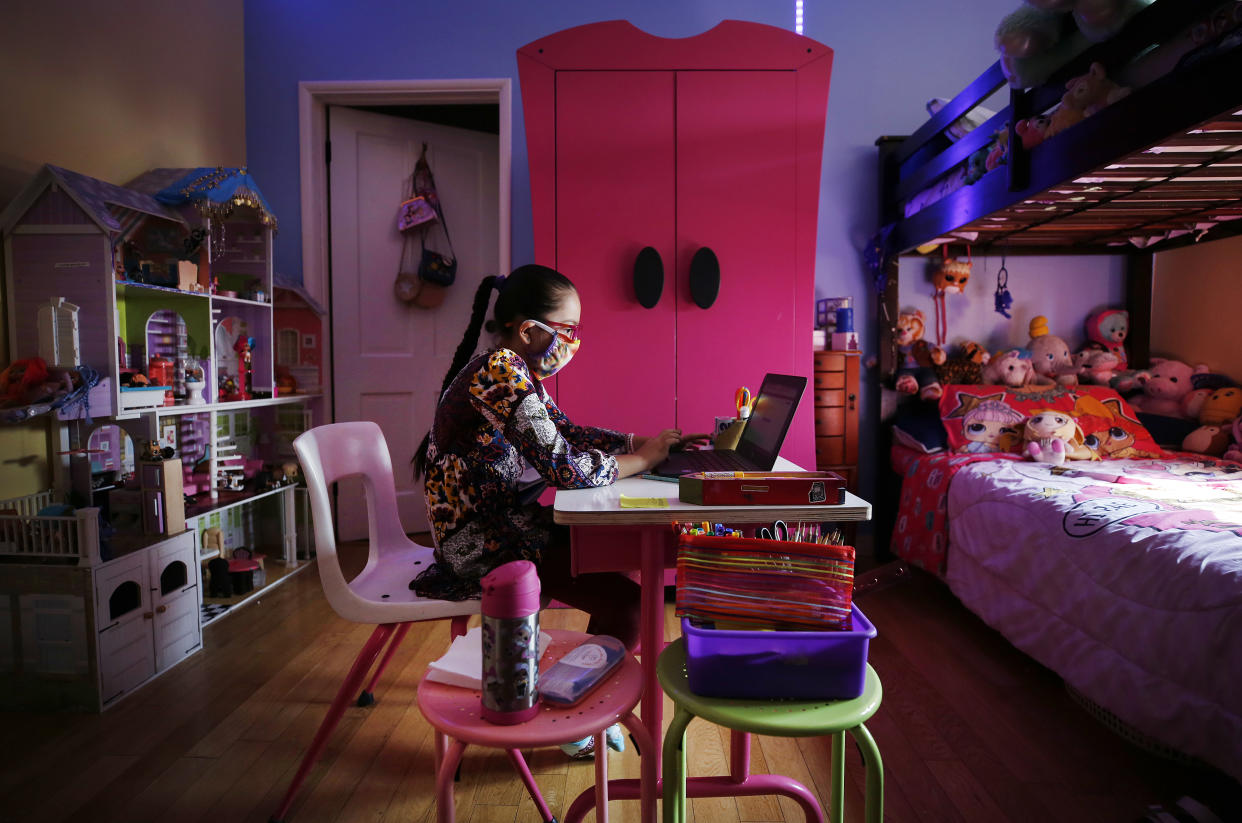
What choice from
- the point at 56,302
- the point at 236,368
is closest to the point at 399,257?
the point at 236,368

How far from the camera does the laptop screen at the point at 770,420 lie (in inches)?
55.2

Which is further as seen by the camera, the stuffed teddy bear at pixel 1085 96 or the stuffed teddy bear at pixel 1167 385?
the stuffed teddy bear at pixel 1167 385

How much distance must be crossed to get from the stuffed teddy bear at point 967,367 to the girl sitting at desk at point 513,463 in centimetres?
224

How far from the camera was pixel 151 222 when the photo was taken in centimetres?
248

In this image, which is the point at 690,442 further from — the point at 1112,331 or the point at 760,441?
the point at 1112,331

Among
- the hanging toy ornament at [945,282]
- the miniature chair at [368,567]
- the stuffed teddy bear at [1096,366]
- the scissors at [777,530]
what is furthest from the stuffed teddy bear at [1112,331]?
the miniature chair at [368,567]

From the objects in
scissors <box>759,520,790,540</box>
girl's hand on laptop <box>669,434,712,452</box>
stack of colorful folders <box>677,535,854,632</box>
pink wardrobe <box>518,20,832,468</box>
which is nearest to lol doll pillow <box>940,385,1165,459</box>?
pink wardrobe <box>518,20,832,468</box>

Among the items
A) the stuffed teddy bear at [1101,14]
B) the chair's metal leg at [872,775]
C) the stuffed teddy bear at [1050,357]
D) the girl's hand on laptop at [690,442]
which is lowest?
the chair's metal leg at [872,775]

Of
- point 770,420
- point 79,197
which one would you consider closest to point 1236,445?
point 770,420

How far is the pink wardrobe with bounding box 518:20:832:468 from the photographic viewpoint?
278 cm

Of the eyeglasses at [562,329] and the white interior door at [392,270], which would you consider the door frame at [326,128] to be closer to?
the white interior door at [392,270]

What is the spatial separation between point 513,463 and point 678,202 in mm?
1695

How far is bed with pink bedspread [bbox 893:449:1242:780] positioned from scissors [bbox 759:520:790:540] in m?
0.95

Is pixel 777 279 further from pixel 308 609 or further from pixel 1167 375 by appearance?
pixel 308 609
